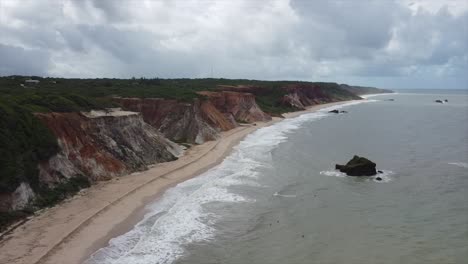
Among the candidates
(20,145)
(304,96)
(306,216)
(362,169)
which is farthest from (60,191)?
(304,96)

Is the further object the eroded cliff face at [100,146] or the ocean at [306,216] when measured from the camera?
the eroded cliff face at [100,146]

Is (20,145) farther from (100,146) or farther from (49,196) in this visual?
(100,146)

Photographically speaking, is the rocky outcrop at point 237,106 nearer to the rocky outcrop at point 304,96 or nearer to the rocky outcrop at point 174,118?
the rocky outcrop at point 174,118

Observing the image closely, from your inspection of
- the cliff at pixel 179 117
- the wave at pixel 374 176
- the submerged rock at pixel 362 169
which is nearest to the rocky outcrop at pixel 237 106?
the cliff at pixel 179 117

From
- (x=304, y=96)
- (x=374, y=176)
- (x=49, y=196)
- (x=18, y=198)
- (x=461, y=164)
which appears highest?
(x=304, y=96)

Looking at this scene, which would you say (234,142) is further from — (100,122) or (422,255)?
(422,255)

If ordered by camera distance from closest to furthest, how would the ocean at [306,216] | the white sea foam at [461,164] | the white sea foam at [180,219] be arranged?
the white sea foam at [180,219] → the ocean at [306,216] → the white sea foam at [461,164]

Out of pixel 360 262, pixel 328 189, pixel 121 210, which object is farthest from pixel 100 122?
pixel 360 262
